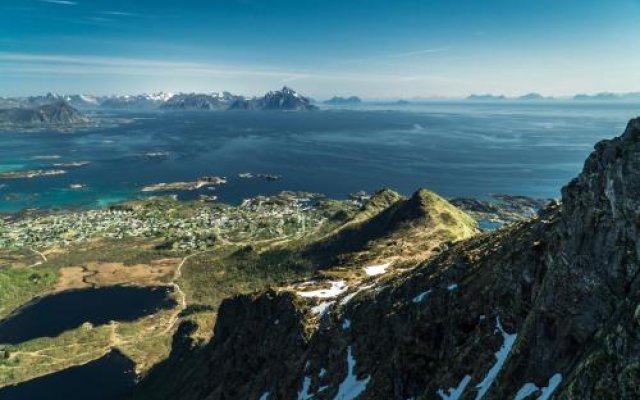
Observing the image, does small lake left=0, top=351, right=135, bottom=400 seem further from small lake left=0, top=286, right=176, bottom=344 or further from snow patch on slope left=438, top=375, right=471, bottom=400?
snow patch on slope left=438, top=375, right=471, bottom=400

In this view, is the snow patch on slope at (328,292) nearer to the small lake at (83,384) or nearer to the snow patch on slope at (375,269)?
the snow patch on slope at (375,269)

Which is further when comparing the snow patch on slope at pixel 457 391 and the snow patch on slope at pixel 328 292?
the snow patch on slope at pixel 328 292

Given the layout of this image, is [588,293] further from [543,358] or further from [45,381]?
[45,381]

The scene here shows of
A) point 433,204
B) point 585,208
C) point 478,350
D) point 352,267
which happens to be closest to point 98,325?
point 352,267

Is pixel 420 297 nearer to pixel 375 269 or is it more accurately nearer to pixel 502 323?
pixel 502 323

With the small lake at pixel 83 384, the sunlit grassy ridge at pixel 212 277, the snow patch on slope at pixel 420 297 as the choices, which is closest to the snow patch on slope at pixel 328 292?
the sunlit grassy ridge at pixel 212 277

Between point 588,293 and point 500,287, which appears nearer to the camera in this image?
point 588,293

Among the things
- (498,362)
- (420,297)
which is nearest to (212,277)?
(420,297)
